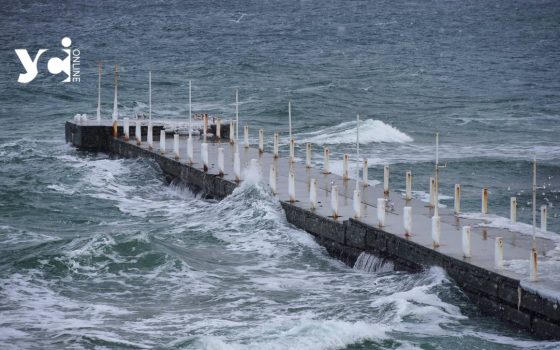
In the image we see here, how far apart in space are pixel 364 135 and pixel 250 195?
68.7 ft

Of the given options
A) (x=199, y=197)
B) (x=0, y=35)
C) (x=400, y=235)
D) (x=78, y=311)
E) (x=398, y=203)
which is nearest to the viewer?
(x=78, y=311)

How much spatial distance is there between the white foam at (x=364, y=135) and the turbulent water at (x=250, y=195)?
12cm

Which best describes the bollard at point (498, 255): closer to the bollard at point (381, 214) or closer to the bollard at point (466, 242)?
the bollard at point (466, 242)

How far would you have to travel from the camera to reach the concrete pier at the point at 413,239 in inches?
848

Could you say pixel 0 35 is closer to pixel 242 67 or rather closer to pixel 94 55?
pixel 94 55

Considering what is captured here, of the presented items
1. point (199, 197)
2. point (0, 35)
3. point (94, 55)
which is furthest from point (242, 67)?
point (199, 197)

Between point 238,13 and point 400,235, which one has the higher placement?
point 238,13

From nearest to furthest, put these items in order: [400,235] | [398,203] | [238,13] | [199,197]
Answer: [400,235] → [398,203] → [199,197] → [238,13]

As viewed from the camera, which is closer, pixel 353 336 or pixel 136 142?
pixel 353 336

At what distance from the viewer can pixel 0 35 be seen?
116 meters

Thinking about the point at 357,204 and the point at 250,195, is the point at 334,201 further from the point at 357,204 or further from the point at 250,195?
the point at 250,195

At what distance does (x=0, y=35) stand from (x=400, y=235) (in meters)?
95.9

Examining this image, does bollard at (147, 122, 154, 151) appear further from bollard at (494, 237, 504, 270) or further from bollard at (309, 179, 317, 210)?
bollard at (494, 237, 504, 270)

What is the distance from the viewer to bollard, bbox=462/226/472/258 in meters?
23.4
